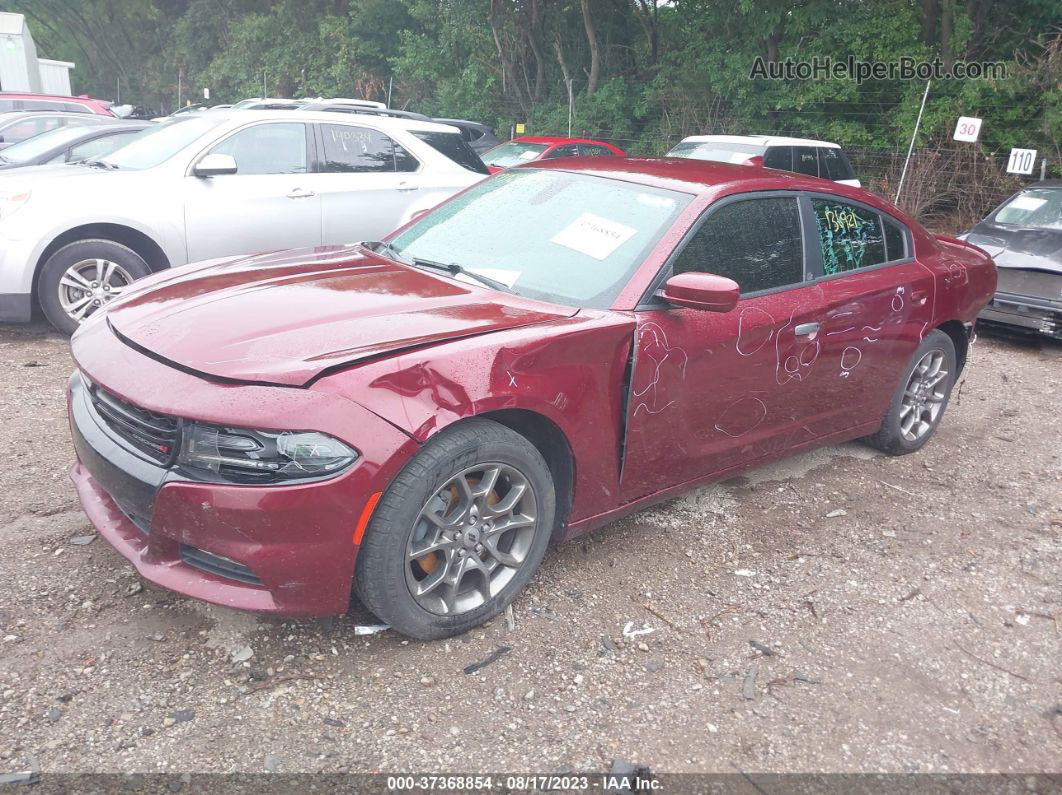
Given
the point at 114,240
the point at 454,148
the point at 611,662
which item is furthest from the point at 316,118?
the point at 611,662

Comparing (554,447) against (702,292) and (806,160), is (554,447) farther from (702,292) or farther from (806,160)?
(806,160)

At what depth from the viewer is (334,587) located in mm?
2525

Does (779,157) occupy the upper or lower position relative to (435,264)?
upper

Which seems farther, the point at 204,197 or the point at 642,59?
the point at 642,59

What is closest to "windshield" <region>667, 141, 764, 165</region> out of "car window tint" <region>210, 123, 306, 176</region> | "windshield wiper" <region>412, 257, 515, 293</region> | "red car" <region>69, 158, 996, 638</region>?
"car window tint" <region>210, 123, 306, 176</region>

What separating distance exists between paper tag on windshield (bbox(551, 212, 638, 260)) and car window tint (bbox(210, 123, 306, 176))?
12.4 feet

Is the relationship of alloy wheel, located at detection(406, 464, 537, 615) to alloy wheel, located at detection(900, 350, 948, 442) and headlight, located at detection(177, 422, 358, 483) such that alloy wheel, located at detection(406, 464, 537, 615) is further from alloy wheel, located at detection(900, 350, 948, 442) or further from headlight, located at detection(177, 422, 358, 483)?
alloy wheel, located at detection(900, 350, 948, 442)

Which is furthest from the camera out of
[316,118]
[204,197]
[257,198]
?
[316,118]

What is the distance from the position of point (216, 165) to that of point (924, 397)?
500cm

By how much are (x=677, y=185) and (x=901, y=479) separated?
2.23 metres

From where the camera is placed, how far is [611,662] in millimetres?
2854

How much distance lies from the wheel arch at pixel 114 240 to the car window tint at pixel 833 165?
8.83 metres

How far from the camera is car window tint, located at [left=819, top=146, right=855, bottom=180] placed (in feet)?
37.4

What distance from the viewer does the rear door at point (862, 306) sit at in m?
3.91
